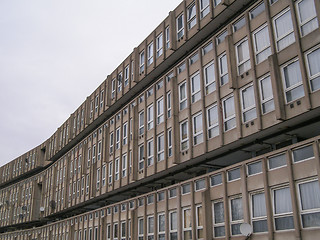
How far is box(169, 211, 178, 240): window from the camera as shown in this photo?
2419 centimetres

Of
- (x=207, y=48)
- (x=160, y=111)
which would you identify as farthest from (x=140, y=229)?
(x=207, y=48)

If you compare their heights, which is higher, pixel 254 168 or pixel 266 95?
pixel 266 95

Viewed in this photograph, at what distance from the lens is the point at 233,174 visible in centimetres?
2017

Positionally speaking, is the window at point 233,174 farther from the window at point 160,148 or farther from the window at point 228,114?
the window at point 160,148

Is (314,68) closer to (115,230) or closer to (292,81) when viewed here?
(292,81)

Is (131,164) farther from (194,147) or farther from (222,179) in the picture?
(222,179)

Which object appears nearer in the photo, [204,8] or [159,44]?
[204,8]

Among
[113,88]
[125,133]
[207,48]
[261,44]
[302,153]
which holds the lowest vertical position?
[302,153]

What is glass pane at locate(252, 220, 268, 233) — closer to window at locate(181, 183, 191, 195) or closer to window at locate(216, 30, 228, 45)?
window at locate(181, 183, 191, 195)

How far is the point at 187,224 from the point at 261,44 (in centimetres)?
1109

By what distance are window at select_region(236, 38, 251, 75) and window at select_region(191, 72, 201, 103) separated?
3993 mm

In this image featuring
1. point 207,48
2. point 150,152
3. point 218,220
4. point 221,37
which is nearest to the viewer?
point 218,220

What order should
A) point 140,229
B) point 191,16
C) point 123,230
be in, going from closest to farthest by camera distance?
point 191,16 < point 140,229 < point 123,230

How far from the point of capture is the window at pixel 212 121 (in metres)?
22.7
